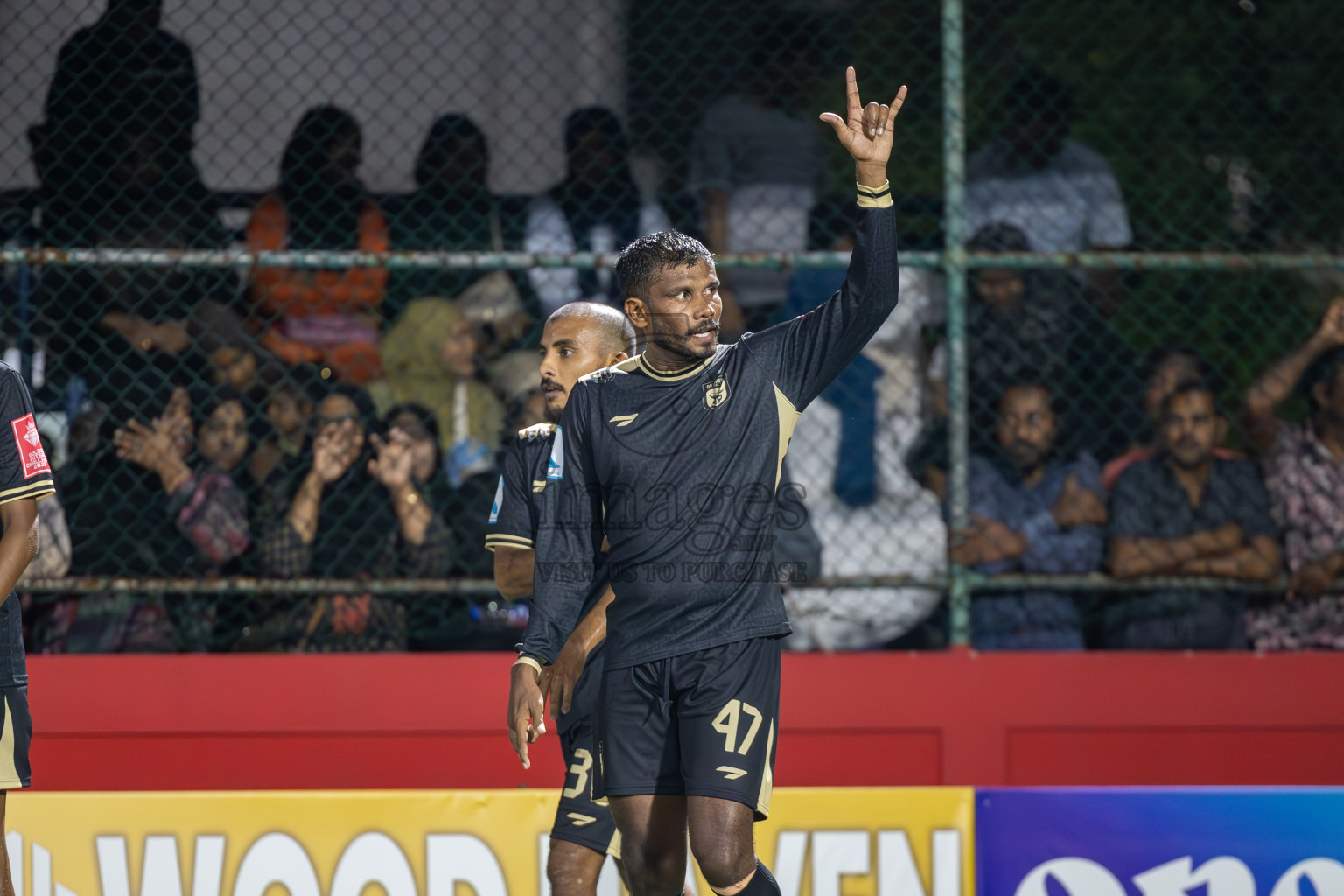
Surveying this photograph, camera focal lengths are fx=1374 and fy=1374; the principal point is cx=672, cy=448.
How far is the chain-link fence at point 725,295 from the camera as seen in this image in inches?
192

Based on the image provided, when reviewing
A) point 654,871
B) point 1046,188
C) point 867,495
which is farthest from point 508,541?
point 1046,188

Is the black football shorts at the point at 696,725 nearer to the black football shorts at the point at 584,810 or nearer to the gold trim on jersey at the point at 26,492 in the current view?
the black football shorts at the point at 584,810

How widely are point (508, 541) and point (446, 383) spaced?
1972 millimetres

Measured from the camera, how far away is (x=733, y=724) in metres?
3.12

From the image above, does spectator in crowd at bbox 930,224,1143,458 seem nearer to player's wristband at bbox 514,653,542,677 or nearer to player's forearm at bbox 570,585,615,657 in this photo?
player's forearm at bbox 570,585,615,657

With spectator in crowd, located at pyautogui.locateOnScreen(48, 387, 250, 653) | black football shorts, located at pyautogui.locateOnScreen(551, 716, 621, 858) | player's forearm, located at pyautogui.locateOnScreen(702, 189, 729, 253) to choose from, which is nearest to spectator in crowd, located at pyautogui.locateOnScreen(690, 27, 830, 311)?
player's forearm, located at pyautogui.locateOnScreen(702, 189, 729, 253)

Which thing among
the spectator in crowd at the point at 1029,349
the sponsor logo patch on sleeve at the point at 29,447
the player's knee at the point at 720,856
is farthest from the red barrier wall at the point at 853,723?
the player's knee at the point at 720,856

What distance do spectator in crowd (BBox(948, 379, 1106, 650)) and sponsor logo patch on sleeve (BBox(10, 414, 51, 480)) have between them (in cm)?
297

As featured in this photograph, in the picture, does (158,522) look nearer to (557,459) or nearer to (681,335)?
(557,459)

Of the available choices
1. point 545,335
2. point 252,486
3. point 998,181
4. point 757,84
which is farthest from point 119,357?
point 998,181

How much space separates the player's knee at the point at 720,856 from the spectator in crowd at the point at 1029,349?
8.33 feet

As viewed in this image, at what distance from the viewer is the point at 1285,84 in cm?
561

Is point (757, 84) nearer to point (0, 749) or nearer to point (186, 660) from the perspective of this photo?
point (186, 660)

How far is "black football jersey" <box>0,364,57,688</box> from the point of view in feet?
11.6
